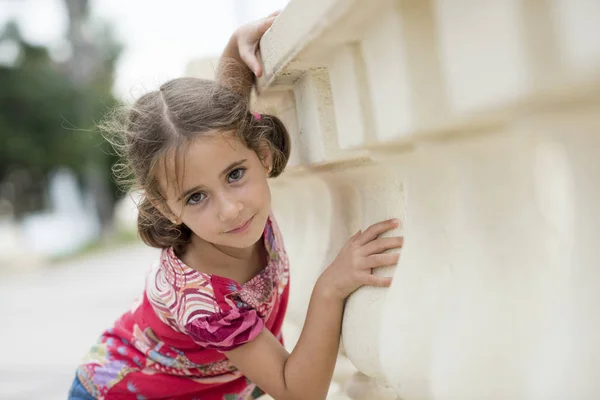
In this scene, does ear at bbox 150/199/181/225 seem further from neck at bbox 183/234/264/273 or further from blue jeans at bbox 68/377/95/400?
blue jeans at bbox 68/377/95/400

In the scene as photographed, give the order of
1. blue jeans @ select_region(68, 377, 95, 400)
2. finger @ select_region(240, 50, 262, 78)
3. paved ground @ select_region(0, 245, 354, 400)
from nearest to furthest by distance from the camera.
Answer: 1. finger @ select_region(240, 50, 262, 78)
2. blue jeans @ select_region(68, 377, 95, 400)
3. paved ground @ select_region(0, 245, 354, 400)

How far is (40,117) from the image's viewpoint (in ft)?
53.6

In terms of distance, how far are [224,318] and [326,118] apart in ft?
1.38

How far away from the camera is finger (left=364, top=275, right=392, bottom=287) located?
2.95ft

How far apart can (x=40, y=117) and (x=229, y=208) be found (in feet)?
53.7

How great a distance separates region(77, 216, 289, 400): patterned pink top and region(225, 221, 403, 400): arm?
49 mm

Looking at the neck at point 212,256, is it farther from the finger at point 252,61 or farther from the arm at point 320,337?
the finger at point 252,61

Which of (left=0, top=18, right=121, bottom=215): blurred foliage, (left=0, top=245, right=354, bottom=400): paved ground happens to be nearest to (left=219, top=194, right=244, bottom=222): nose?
(left=0, top=245, right=354, bottom=400): paved ground

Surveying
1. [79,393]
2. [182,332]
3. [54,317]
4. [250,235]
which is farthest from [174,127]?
[54,317]

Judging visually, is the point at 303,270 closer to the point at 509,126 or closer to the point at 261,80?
the point at 261,80

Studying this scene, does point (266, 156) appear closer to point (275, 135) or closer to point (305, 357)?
point (275, 135)

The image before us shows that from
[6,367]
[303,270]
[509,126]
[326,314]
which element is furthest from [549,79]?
[6,367]

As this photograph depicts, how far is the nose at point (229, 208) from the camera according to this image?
119 cm

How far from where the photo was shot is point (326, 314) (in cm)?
105
